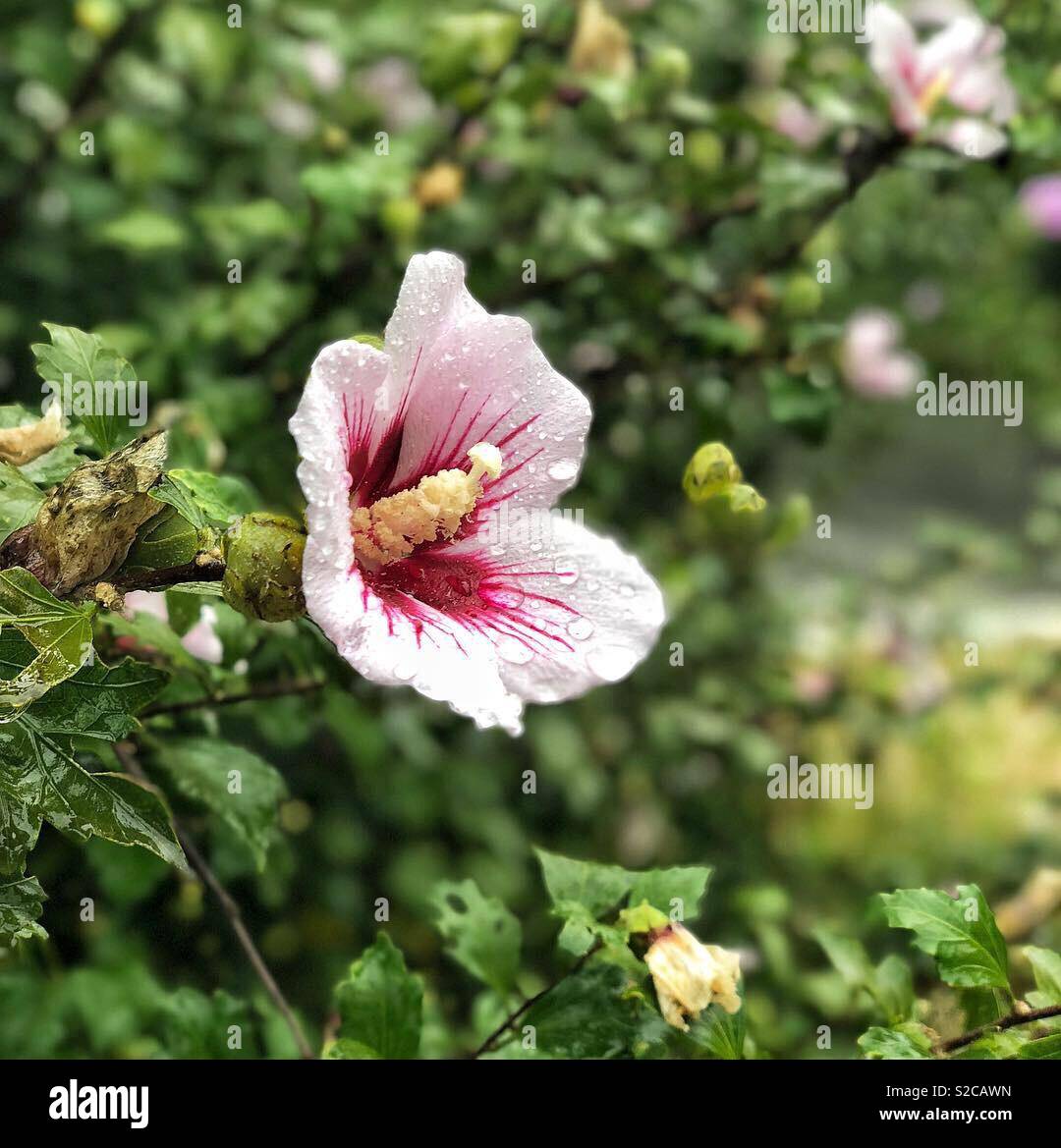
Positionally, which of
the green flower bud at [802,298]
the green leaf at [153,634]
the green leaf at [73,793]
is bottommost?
the green leaf at [73,793]

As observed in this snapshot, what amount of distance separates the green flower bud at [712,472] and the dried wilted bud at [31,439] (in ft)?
1.35

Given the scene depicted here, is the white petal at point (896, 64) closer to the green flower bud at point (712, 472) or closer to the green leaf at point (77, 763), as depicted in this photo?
the green flower bud at point (712, 472)

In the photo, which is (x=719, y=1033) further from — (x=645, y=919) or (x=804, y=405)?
(x=804, y=405)

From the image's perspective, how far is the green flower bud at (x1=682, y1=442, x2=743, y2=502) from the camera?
814mm

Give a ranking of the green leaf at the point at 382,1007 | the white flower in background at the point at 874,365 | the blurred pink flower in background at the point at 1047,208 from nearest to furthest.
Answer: the green leaf at the point at 382,1007 → the white flower in background at the point at 874,365 → the blurred pink flower in background at the point at 1047,208

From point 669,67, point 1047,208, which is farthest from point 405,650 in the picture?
point 1047,208

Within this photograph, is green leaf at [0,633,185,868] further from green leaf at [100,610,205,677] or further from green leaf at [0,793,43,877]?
green leaf at [100,610,205,677]

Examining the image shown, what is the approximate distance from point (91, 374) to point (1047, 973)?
702 millimetres

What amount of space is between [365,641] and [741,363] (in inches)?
30.4

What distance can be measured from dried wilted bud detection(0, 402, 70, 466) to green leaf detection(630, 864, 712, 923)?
1.50ft

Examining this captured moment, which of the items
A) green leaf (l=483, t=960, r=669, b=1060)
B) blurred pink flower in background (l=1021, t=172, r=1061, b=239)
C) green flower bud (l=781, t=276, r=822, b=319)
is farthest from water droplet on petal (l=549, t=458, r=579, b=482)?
blurred pink flower in background (l=1021, t=172, r=1061, b=239)

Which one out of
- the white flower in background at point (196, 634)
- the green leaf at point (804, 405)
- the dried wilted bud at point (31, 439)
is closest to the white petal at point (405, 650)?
the dried wilted bud at point (31, 439)

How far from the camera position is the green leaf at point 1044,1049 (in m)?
0.66

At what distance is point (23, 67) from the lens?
1.38m
